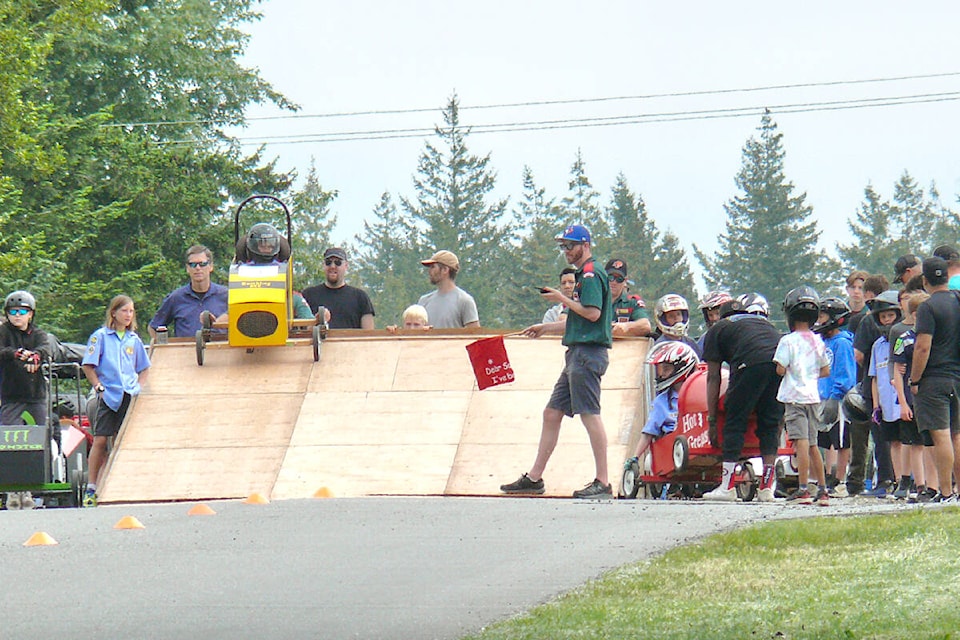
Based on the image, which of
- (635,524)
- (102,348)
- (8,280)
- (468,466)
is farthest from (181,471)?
(8,280)

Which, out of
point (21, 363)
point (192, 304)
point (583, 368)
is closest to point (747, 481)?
point (583, 368)

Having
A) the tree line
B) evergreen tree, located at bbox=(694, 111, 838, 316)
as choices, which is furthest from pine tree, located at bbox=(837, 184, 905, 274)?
the tree line

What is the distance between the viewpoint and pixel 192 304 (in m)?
17.4

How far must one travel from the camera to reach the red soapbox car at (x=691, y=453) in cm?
1461

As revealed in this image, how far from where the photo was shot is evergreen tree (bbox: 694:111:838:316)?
12438 cm

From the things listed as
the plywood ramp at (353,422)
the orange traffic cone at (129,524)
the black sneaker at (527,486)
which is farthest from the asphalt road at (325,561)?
the plywood ramp at (353,422)

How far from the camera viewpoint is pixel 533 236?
416 ft

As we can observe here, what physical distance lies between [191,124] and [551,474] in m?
46.8

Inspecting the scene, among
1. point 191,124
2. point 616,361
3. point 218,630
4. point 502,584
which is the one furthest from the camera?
point 191,124

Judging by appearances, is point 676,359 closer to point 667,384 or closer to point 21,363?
point 667,384

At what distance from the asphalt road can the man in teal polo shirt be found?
2.35 ft

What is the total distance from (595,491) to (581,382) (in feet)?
2.74

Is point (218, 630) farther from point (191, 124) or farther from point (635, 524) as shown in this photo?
point (191, 124)

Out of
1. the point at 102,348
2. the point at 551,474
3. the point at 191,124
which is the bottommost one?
the point at 551,474
